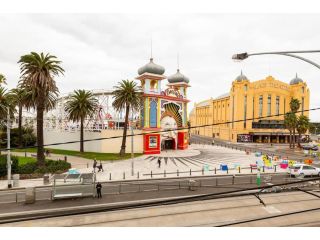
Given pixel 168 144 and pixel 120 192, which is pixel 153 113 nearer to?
pixel 168 144

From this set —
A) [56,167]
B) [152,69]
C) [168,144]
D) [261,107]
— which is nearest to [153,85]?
[152,69]

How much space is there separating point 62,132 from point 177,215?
4528cm

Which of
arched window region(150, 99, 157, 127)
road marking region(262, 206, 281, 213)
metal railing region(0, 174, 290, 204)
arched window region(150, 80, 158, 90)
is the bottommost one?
metal railing region(0, 174, 290, 204)

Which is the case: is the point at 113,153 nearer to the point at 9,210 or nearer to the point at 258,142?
the point at 9,210

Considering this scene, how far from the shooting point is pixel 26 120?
209 feet

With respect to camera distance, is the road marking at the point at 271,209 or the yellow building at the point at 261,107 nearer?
the road marking at the point at 271,209

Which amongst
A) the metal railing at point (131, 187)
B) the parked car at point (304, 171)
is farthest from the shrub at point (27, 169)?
the parked car at point (304, 171)

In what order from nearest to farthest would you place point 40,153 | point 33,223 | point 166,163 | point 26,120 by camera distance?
point 33,223 < point 40,153 < point 166,163 < point 26,120

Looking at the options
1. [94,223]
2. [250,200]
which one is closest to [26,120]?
[94,223]

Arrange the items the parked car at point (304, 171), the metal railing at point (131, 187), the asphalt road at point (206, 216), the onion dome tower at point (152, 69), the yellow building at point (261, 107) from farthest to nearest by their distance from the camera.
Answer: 1. the yellow building at point (261, 107)
2. the onion dome tower at point (152, 69)
3. the parked car at point (304, 171)
4. the metal railing at point (131, 187)
5. the asphalt road at point (206, 216)

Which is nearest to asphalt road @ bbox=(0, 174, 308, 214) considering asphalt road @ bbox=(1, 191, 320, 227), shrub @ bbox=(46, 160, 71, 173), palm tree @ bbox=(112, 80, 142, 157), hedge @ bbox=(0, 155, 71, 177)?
asphalt road @ bbox=(1, 191, 320, 227)

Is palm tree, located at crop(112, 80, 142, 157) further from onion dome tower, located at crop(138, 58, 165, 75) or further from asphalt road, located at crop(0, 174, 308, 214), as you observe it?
asphalt road, located at crop(0, 174, 308, 214)

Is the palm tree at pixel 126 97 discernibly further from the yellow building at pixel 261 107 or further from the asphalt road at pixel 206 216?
the yellow building at pixel 261 107

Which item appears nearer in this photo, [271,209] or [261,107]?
Answer: [271,209]
